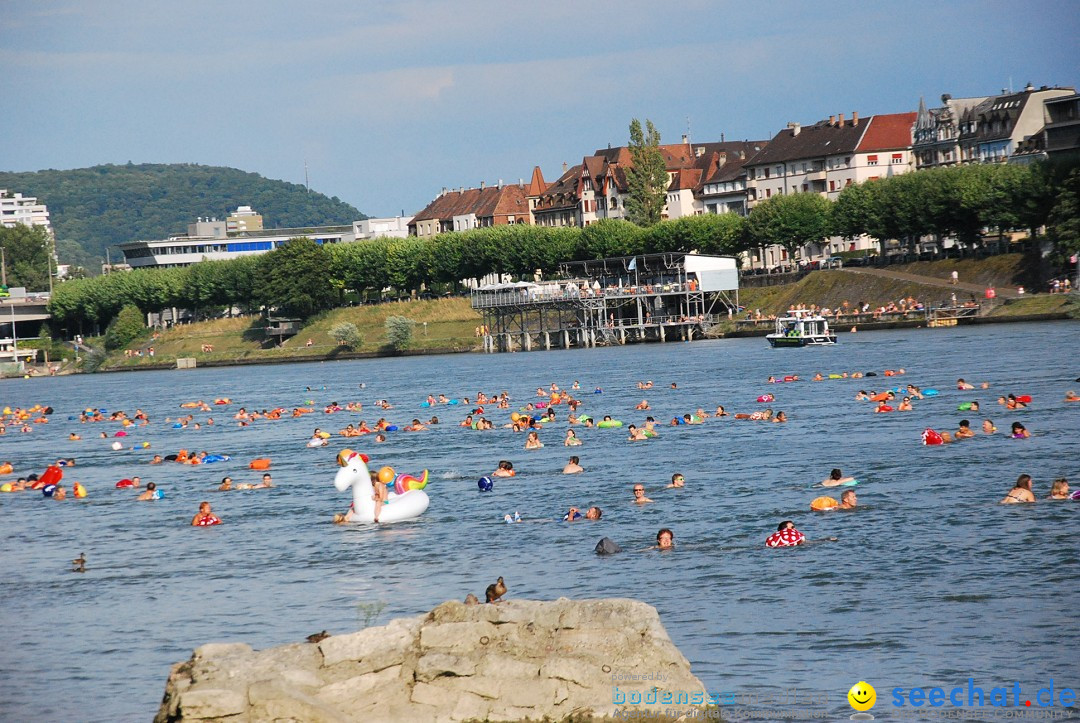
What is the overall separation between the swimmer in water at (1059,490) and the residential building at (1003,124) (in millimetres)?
117232

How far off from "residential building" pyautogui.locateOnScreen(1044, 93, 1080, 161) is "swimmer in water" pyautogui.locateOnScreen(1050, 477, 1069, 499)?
90.0 metres

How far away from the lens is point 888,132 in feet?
536

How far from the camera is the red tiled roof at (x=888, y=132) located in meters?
161

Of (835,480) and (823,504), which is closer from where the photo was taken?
(823,504)

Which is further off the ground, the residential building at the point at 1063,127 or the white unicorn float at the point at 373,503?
the residential building at the point at 1063,127

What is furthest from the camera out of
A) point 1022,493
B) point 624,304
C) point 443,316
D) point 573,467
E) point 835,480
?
point 443,316

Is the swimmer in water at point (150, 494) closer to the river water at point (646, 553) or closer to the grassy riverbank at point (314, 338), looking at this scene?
the river water at point (646, 553)

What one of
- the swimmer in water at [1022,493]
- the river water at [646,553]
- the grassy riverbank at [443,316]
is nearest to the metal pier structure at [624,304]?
the grassy riverbank at [443,316]

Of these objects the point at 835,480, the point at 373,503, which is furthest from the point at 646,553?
the point at 373,503

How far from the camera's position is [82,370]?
172625mm

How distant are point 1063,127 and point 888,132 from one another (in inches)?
1896

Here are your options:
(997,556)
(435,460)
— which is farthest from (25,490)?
(997,556)

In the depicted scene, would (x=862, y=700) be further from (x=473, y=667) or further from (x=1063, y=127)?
(x=1063, y=127)

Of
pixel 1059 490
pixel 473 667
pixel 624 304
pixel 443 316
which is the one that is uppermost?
pixel 443 316
